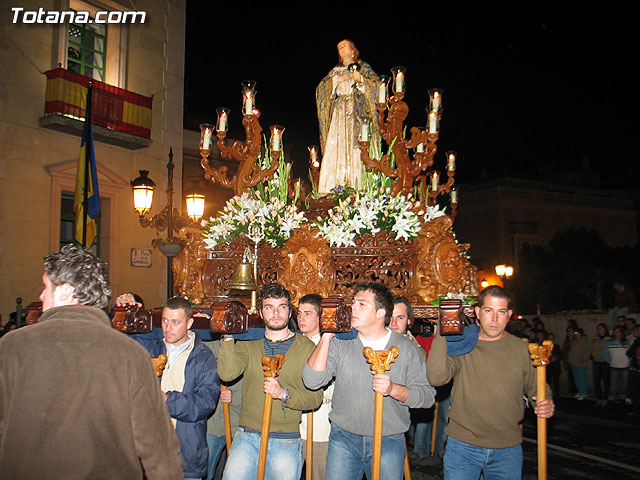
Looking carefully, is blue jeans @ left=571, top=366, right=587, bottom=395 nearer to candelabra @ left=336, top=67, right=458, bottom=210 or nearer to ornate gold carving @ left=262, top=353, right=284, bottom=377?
candelabra @ left=336, top=67, right=458, bottom=210

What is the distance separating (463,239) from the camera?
35.8 metres

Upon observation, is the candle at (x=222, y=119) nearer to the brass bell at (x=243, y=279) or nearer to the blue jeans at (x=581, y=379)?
the brass bell at (x=243, y=279)

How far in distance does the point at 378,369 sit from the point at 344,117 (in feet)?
16.1

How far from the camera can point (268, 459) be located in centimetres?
432

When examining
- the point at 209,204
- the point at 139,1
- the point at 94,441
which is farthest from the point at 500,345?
the point at 209,204

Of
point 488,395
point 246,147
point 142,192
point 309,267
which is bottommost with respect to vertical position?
point 488,395

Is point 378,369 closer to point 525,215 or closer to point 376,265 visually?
point 376,265

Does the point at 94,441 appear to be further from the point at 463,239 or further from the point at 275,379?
the point at 463,239

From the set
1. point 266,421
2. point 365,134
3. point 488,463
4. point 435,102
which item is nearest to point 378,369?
point 266,421

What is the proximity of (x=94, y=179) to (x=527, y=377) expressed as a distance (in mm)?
6794

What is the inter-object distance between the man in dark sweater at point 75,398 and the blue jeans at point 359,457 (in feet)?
5.58

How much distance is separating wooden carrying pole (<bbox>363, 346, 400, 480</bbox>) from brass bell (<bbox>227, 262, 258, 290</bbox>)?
179 centimetres

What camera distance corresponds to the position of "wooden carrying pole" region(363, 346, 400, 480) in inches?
152

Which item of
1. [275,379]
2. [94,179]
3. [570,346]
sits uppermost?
[94,179]
